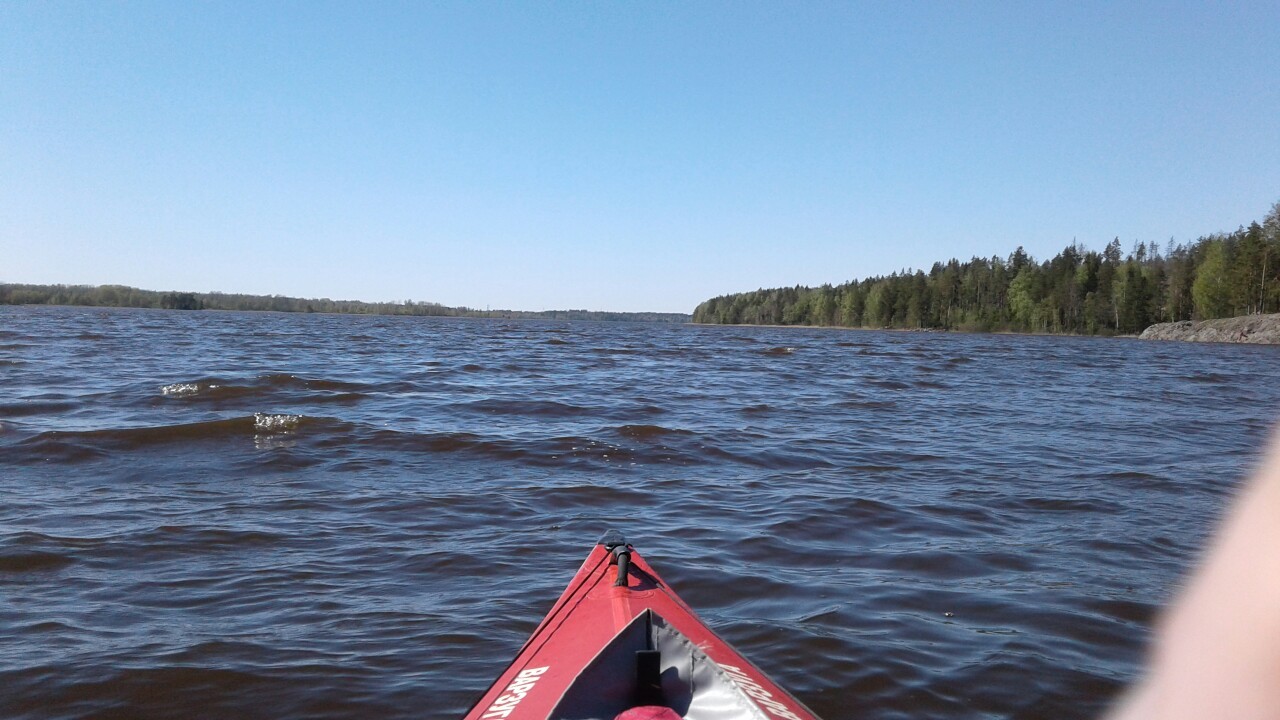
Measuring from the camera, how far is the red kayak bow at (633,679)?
9.53 feet

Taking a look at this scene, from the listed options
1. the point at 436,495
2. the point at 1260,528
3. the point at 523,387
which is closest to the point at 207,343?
the point at 523,387

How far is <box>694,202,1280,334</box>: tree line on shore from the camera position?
73.6m

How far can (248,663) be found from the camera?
447 cm

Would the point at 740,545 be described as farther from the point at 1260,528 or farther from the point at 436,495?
the point at 1260,528

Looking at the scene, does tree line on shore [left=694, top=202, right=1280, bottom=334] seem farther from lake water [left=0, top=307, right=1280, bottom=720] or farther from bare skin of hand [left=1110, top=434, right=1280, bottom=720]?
bare skin of hand [left=1110, top=434, right=1280, bottom=720]

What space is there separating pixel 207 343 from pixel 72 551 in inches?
1182

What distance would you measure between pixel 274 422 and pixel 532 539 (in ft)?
23.4

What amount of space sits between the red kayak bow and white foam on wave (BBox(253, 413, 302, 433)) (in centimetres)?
942

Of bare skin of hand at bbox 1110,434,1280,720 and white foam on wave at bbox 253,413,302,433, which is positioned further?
white foam on wave at bbox 253,413,302,433

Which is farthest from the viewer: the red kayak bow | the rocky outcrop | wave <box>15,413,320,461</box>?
the rocky outcrop

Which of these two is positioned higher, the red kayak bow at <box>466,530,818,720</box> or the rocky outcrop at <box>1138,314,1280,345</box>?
the rocky outcrop at <box>1138,314,1280,345</box>

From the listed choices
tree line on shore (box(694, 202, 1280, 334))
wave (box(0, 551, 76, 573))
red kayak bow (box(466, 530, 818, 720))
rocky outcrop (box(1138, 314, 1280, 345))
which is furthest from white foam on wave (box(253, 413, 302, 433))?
tree line on shore (box(694, 202, 1280, 334))

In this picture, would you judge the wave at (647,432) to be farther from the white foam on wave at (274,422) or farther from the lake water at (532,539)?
the white foam on wave at (274,422)

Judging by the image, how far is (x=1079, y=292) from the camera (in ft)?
320
